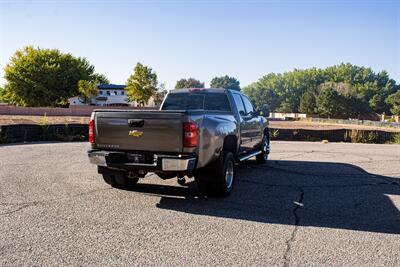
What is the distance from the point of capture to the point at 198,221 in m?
4.80

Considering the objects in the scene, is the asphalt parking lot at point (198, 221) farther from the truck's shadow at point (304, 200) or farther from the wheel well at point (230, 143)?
the wheel well at point (230, 143)

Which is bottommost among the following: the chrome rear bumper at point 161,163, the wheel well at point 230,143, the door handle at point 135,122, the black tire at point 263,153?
the black tire at point 263,153

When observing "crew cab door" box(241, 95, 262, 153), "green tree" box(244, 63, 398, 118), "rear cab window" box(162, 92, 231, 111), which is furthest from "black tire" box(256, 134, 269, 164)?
"green tree" box(244, 63, 398, 118)

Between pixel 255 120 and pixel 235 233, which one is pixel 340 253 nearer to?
pixel 235 233

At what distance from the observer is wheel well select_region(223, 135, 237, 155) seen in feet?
21.6

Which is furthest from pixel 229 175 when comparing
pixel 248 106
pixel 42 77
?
pixel 42 77

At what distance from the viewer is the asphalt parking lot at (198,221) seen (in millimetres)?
3648

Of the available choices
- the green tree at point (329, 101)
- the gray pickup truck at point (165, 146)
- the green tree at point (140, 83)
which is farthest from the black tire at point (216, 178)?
the green tree at point (329, 101)

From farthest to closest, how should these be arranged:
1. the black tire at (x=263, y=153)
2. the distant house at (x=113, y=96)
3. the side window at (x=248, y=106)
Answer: the distant house at (x=113, y=96)
the black tire at (x=263, y=153)
the side window at (x=248, y=106)

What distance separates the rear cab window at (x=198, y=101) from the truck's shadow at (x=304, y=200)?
1693 millimetres

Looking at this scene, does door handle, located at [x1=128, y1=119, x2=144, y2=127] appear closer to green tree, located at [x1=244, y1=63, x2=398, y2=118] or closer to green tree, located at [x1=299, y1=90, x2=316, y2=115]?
green tree, located at [x1=244, y1=63, x2=398, y2=118]

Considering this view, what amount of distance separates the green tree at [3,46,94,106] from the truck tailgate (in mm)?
64306

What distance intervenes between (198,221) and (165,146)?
1.25 m

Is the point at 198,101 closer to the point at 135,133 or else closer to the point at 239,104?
the point at 239,104
